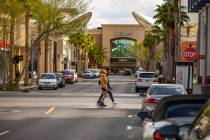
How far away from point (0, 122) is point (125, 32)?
552ft

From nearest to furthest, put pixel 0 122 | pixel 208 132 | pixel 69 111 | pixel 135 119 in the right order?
1. pixel 208 132
2. pixel 0 122
3. pixel 135 119
4. pixel 69 111

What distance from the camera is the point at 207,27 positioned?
166 feet

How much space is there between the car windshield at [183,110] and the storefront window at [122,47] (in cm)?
17814

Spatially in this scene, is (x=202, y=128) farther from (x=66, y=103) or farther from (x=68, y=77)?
(x=68, y=77)

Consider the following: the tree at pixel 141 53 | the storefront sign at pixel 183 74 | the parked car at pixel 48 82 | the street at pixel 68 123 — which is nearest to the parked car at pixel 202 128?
the street at pixel 68 123

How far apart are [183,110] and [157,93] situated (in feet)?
38.7

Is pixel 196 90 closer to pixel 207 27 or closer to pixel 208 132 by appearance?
pixel 207 27

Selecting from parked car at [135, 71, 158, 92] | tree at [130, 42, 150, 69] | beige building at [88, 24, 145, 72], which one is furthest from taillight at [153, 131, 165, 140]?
beige building at [88, 24, 145, 72]

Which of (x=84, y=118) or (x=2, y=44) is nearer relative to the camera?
(x=84, y=118)

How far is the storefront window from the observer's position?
19162 centimetres

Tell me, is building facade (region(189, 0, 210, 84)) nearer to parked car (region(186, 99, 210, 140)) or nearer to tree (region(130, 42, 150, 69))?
parked car (region(186, 99, 210, 140))

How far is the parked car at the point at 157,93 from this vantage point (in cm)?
2167

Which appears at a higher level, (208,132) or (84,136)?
(208,132)

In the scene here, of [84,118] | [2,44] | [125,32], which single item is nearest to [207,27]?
[2,44]
